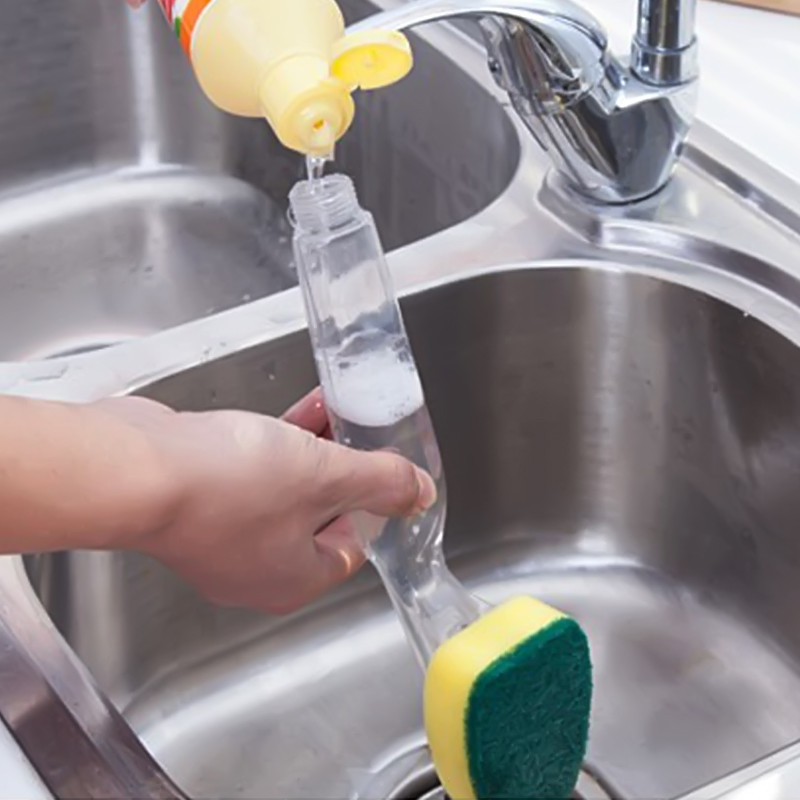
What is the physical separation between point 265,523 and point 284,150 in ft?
2.11

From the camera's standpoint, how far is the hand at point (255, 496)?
1.92 feet

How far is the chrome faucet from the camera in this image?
77 cm

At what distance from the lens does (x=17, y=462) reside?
55 centimetres

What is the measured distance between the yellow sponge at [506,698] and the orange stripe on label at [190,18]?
0.87 feet

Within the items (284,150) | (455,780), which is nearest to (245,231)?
(284,150)

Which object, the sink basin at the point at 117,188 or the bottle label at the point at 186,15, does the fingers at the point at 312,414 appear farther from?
the sink basin at the point at 117,188

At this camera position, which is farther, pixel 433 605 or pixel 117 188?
pixel 117 188

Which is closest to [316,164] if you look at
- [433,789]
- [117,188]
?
[433,789]

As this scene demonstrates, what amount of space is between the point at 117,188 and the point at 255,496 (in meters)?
0.75

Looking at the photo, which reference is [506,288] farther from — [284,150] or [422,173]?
[284,150]

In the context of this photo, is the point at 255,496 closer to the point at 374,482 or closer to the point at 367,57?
the point at 374,482

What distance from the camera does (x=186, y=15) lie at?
62 centimetres

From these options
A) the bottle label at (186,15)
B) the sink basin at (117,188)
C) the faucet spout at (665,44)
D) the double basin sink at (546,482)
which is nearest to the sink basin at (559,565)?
the double basin sink at (546,482)

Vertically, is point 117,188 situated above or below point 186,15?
below
